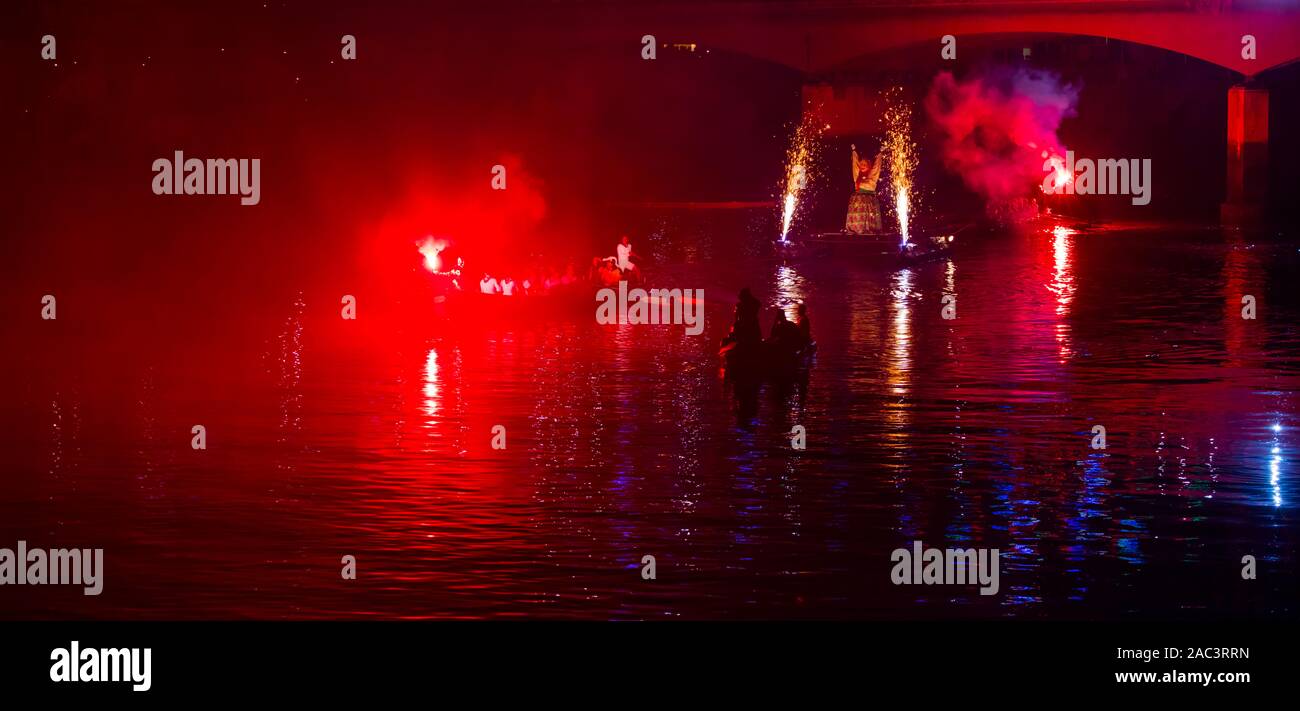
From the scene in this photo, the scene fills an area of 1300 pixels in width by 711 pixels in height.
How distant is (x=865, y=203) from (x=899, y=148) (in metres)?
32.5

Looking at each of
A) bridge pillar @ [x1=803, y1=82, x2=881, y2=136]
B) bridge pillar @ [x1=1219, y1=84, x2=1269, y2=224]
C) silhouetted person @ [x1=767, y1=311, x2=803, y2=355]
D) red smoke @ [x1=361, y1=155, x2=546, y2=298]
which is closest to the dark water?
silhouetted person @ [x1=767, y1=311, x2=803, y2=355]

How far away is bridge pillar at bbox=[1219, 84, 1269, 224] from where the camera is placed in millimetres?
66250

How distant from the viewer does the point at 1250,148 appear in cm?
6631

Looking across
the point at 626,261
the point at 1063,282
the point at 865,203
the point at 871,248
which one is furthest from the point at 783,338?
the point at 865,203

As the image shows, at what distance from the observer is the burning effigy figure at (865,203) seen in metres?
53.1

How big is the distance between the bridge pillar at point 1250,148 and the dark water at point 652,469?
35274mm

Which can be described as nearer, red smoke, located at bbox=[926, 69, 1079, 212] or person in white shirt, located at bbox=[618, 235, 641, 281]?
person in white shirt, located at bbox=[618, 235, 641, 281]

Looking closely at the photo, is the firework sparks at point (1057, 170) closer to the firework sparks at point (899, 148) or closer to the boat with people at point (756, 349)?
the firework sparks at point (899, 148)

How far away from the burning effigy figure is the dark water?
1966 cm

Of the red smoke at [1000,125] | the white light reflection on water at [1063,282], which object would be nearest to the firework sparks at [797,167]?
the red smoke at [1000,125]

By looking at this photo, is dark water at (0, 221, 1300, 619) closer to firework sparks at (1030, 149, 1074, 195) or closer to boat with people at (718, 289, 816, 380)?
boat with people at (718, 289, 816, 380)

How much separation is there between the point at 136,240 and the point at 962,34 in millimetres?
34546

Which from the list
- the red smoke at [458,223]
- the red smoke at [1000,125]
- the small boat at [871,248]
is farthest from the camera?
the red smoke at [1000,125]
